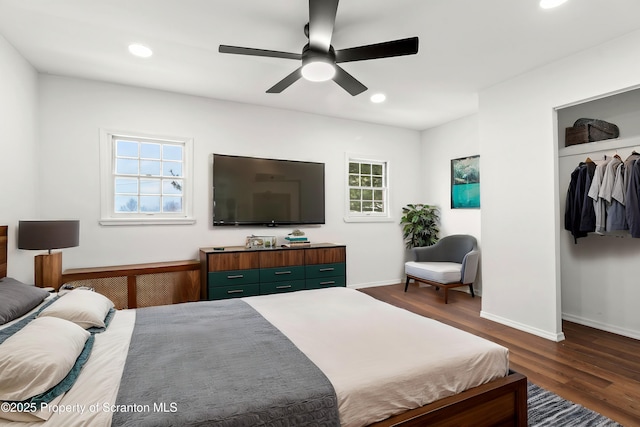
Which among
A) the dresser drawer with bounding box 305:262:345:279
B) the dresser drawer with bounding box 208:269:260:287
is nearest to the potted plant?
the dresser drawer with bounding box 305:262:345:279

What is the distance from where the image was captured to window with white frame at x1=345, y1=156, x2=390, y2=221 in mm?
5344

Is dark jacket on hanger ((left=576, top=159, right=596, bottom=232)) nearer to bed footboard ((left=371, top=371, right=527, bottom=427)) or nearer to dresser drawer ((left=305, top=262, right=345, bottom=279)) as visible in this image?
bed footboard ((left=371, top=371, right=527, bottom=427))

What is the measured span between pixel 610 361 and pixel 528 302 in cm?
82

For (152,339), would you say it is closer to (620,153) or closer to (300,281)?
(300,281)

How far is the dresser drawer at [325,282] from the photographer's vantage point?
4.25m

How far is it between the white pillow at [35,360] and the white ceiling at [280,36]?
7.39 feet

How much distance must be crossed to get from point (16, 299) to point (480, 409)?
2701 millimetres

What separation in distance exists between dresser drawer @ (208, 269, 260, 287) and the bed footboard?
110 inches

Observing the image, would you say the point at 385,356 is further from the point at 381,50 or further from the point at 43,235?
the point at 43,235

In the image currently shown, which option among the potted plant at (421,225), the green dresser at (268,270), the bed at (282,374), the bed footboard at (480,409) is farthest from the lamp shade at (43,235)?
the potted plant at (421,225)

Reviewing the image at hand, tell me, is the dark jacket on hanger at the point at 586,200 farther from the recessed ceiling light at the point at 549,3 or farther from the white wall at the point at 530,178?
the recessed ceiling light at the point at 549,3

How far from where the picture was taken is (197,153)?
4.20 meters

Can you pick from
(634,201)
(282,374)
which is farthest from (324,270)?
(634,201)

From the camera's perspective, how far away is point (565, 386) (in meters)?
2.29
